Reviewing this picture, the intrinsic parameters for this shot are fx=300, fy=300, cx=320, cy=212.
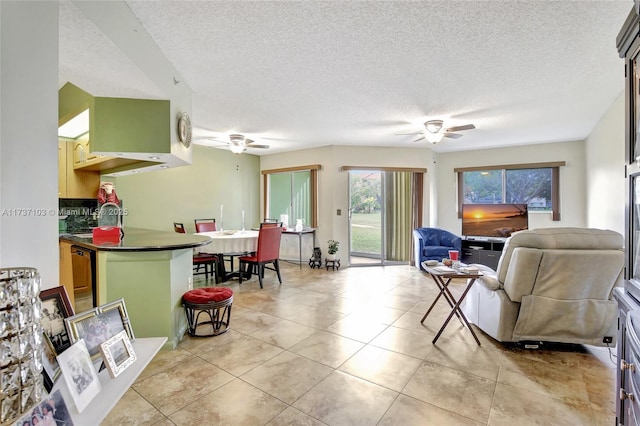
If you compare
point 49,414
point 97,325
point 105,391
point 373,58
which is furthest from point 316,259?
point 49,414

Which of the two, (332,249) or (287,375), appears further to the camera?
(332,249)

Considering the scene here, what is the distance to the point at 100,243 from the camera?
2.77 metres

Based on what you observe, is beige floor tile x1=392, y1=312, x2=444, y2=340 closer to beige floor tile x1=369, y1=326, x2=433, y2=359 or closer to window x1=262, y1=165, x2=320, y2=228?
beige floor tile x1=369, y1=326, x2=433, y2=359

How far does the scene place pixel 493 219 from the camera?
5.98 m

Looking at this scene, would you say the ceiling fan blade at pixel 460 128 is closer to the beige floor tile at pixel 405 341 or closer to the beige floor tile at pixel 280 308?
the beige floor tile at pixel 405 341

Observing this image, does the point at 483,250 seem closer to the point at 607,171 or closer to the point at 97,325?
the point at 607,171

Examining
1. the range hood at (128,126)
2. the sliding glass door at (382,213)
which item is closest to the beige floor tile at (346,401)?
the range hood at (128,126)

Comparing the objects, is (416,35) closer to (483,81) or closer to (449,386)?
(483,81)

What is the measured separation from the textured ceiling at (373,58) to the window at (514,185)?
198cm

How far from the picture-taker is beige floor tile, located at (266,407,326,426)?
1759 mm

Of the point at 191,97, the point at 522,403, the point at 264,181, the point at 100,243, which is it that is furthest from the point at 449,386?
the point at 264,181

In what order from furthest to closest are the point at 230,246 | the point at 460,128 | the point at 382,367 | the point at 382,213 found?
the point at 382,213 → the point at 230,246 → the point at 460,128 → the point at 382,367

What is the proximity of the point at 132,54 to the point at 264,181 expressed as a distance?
17.7ft

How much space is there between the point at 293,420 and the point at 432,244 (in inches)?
198
